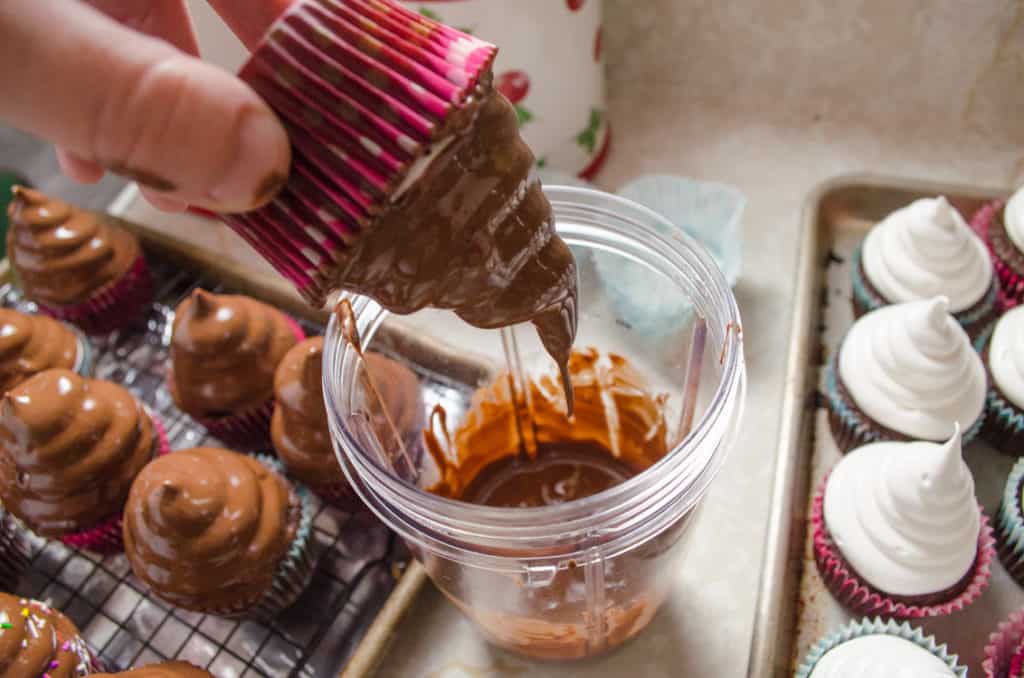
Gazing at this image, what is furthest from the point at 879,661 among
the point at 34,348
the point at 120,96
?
the point at 34,348

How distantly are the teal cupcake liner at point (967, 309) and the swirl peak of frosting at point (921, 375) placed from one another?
0.08m

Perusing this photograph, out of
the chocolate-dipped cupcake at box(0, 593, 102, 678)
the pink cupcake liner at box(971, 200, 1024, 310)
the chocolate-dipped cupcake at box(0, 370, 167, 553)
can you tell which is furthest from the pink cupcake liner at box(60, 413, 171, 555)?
the pink cupcake liner at box(971, 200, 1024, 310)

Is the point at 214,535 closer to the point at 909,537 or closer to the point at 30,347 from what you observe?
the point at 30,347

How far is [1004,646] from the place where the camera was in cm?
76

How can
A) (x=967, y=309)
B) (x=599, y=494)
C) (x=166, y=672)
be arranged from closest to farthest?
(x=599, y=494)
(x=166, y=672)
(x=967, y=309)

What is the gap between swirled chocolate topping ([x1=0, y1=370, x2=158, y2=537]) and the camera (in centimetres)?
86

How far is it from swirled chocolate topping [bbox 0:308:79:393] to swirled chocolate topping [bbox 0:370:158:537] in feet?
0.43

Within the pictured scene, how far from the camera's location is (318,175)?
43 centimetres

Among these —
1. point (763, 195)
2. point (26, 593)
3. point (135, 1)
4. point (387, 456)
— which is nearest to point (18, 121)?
point (135, 1)

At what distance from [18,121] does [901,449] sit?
79cm

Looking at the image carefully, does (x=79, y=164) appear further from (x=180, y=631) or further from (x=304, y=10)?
(x=180, y=631)

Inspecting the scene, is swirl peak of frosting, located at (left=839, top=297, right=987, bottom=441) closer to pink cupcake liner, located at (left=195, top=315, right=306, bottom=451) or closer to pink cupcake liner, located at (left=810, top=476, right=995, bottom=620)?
pink cupcake liner, located at (left=810, top=476, right=995, bottom=620)

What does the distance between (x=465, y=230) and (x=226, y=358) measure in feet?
1.89

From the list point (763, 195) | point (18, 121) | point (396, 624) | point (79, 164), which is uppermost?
point (18, 121)
